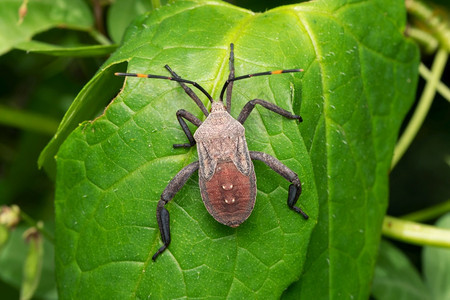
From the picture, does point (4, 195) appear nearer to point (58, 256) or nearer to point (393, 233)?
point (58, 256)

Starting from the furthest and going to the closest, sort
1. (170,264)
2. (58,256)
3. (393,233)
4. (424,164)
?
1. (424,164)
2. (393,233)
3. (58,256)
4. (170,264)

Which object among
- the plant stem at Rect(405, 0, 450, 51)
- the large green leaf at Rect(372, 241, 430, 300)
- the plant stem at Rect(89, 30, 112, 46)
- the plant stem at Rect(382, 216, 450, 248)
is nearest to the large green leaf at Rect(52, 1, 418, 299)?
the plant stem at Rect(382, 216, 450, 248)

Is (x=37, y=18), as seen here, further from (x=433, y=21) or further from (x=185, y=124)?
(x=433, y=21)

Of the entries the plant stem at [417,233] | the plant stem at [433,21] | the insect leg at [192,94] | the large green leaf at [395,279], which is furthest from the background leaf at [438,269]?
the insect leg at [192,94]

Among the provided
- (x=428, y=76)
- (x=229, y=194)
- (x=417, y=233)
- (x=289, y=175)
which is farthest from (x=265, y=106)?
(x=428, y=76)

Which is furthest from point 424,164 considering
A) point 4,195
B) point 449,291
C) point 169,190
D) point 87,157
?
point 4,195

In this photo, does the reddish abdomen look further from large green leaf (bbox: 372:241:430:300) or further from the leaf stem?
the leaf stem
